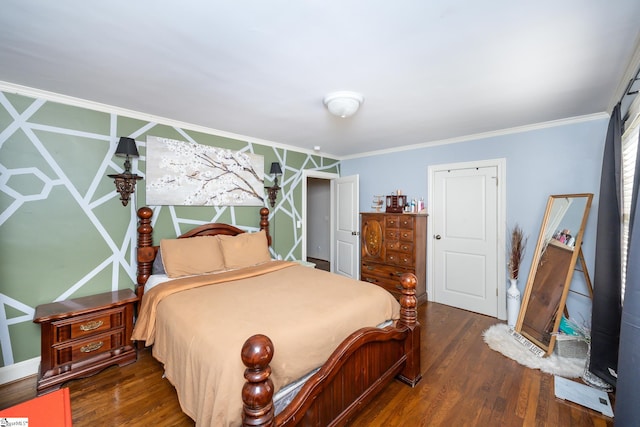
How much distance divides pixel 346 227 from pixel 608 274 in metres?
3.21

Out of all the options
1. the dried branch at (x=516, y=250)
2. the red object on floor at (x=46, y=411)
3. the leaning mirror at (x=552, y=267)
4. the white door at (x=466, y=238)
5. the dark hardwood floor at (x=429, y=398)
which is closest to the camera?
the red object on floor at (x=46, y=411)

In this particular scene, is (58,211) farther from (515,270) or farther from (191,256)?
(515,270)

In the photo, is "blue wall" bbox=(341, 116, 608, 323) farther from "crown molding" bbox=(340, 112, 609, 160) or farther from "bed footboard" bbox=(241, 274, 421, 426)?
"bed footboard" bbox=(241, 274, 421, 426)

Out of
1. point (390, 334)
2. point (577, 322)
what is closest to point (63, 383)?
point (390, 334)

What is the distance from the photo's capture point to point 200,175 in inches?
124

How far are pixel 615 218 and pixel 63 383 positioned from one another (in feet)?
14.6

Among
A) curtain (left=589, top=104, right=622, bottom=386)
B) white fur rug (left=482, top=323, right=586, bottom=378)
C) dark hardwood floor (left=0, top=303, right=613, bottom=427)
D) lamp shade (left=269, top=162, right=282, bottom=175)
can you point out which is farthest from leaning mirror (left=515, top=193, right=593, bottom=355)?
lamp shade (left=269, top=162, right=282, bottom=175)

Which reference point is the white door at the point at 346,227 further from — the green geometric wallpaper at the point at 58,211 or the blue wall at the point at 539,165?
the green geometric wallpaper at the point at 58,211

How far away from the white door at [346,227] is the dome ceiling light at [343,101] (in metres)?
2.23

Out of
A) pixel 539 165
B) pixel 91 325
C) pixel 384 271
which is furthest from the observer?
pixel 384 271

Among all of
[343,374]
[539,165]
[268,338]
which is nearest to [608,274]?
[539,165]

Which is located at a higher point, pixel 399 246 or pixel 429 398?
pixel 399 246

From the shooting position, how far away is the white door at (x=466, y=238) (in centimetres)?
336

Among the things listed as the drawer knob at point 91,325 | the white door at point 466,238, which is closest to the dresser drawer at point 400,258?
the white door at point 466,238
